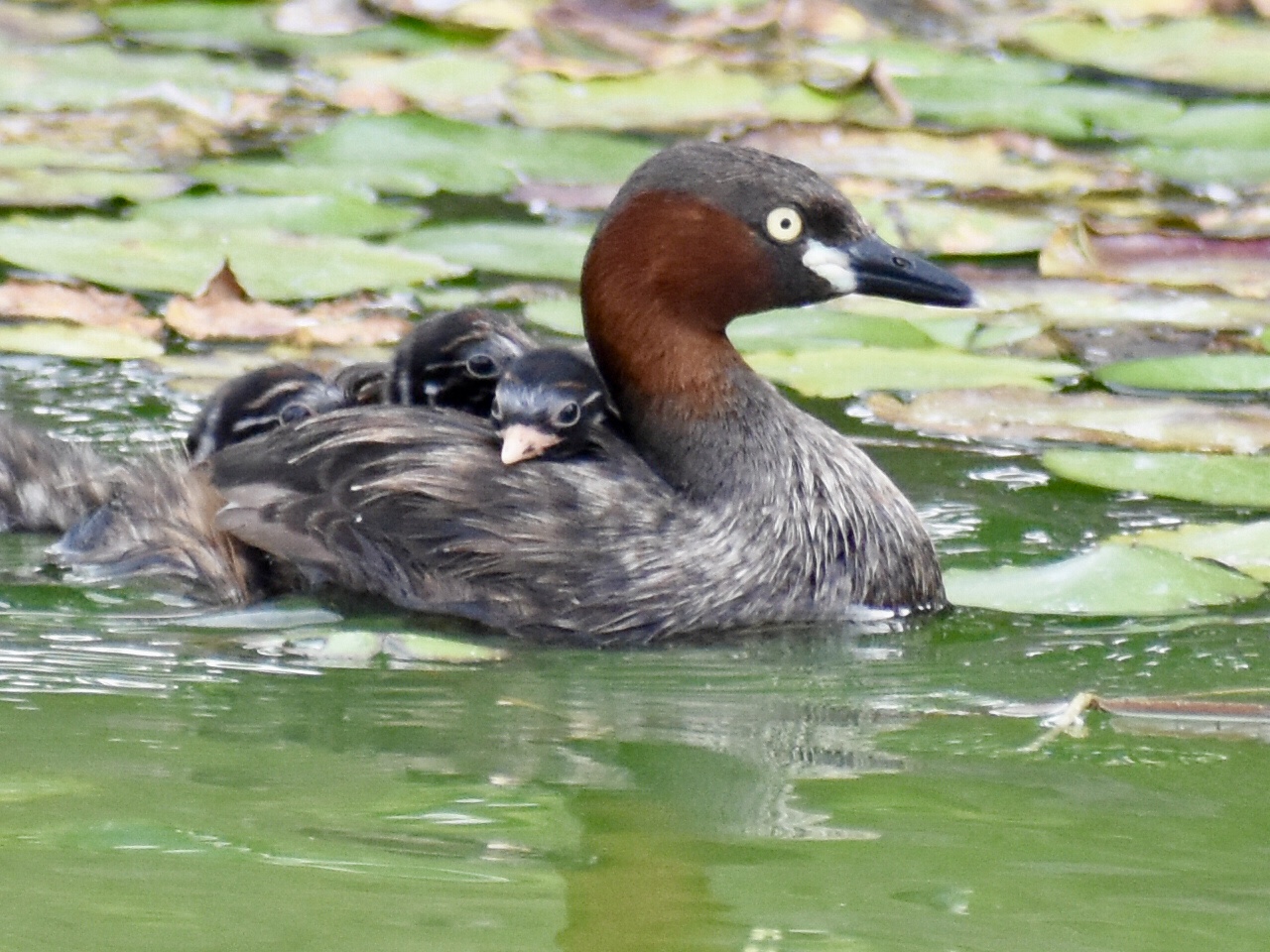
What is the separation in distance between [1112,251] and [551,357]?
332 cm

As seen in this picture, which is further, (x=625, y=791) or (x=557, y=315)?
(x=557, y=315)

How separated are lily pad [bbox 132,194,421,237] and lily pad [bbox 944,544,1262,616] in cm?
354

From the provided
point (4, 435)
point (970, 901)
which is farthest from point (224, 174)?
point (970, 901)

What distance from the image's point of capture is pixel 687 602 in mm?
5191

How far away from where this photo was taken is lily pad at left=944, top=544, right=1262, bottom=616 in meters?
5.23

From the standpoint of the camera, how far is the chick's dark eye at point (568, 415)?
524 centimetres

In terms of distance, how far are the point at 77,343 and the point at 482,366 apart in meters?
1.90

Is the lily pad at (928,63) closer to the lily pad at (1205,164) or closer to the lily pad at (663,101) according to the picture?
the lily pad at (663,101)

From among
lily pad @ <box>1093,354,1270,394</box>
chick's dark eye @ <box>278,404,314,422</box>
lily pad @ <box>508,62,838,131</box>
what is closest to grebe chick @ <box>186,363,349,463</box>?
chick's dark eye @ <box>278,404,314,422</box>

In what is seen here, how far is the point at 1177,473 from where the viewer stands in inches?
239

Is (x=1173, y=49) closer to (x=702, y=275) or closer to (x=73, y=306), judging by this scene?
(x=73, y=306)

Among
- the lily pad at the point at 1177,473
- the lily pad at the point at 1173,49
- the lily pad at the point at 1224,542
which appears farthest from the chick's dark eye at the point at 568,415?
the lily pad at the point at 1173,49

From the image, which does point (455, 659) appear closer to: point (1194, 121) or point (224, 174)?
point (224, 174)

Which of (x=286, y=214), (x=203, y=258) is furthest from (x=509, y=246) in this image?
(x=203, y=258)
